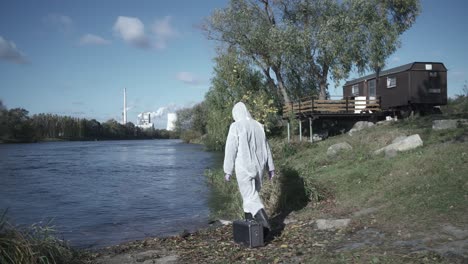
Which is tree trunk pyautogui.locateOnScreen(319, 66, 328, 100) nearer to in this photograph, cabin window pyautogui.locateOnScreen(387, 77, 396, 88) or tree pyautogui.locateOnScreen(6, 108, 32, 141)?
cabin window pyautogui.locateOnScreen(387, 77, 396, 88)

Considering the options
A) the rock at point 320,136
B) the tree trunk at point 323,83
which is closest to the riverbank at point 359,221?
the rock at point 320,136

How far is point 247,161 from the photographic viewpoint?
767 cm

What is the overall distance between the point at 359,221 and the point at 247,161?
2.28 meters

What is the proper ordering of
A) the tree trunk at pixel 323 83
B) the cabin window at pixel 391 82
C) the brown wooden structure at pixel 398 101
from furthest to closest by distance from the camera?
the tree trunk at pixel 323 83 < the cabin window at pixel 391 82 < the brown wooden structure at pixel 398 101

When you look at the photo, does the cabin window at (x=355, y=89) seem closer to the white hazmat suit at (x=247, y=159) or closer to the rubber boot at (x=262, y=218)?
the white hazmat suit at (x=247, y=159)

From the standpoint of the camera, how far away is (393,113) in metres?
31.1

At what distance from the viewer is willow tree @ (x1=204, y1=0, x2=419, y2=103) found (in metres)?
28.6

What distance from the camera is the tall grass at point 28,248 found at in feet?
17.5

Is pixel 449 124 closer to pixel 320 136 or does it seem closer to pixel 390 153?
pixel 390 153

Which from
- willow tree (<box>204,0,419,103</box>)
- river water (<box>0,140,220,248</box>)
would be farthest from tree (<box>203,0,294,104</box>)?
river water (<box>0,140,220,248</box>)

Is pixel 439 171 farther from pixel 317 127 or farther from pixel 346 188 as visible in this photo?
pixel 317 127

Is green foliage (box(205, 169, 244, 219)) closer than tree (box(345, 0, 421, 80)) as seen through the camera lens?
Yes

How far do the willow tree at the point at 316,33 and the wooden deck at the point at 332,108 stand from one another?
2113 mm

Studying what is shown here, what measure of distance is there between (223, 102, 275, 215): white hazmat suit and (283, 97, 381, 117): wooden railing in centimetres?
2012
